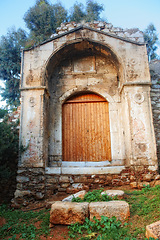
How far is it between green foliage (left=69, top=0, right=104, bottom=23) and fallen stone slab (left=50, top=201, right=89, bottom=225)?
11786 mm

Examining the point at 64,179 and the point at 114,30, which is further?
the point at 114,30

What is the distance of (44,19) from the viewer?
12.0 m

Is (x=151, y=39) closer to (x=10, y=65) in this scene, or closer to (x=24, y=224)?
(x=10, y=65)

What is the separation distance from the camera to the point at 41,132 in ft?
16.6

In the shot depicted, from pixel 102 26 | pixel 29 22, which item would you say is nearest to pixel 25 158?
pixel 102 26

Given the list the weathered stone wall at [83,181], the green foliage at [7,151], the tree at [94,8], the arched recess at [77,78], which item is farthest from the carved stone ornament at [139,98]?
the tree at [94,8]

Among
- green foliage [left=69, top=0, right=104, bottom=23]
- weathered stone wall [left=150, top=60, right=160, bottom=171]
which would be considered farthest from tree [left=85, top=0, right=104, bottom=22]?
weathered stone wall [left=150, top=60, right=160, bottom=171]

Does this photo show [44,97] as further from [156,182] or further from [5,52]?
[5,52]

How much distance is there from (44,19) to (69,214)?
39.6 ft

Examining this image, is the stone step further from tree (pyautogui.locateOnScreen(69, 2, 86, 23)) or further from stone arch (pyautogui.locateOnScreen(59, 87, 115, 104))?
tree (pyautogui.locateOnScreen(69, 2, 86, 23))

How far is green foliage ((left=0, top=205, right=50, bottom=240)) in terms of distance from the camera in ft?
10.2

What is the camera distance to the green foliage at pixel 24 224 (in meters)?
3.10

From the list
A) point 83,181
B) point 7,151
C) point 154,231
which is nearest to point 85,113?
point 83,181

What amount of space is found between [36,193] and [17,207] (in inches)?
20.5
